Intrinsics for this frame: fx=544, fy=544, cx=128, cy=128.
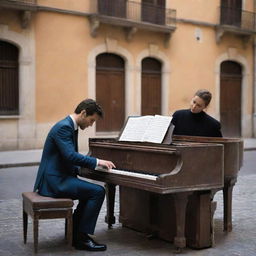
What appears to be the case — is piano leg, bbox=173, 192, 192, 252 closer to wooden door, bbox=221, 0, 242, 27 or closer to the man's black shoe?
the man's black shoe

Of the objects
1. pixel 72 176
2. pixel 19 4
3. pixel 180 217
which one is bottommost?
pixel 180 217

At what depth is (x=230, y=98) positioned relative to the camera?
74.8ft

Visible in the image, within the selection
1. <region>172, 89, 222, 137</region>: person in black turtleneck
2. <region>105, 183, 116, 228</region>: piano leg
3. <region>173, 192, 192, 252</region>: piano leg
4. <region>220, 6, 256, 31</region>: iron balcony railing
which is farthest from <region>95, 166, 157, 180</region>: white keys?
<region>220, 6, 256, 31</region>: iron balcony railing

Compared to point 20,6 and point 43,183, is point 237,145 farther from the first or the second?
point 20,6

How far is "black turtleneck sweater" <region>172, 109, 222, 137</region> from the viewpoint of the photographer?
664cm

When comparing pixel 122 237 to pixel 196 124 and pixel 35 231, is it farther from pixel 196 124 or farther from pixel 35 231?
pixel 196 124

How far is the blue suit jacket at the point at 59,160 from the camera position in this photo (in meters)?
5.52

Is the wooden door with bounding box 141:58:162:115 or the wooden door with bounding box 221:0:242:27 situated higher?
the wooden door with bounding box 221:0:242:27

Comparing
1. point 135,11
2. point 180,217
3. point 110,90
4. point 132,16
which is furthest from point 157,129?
point 135,11

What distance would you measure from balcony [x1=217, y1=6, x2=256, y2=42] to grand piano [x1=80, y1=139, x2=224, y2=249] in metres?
16.3

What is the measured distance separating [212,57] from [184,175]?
1720 centimetres

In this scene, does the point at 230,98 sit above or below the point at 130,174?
above

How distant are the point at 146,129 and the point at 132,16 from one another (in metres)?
13.6

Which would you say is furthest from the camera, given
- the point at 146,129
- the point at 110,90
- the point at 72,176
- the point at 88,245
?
the point at 110,90
